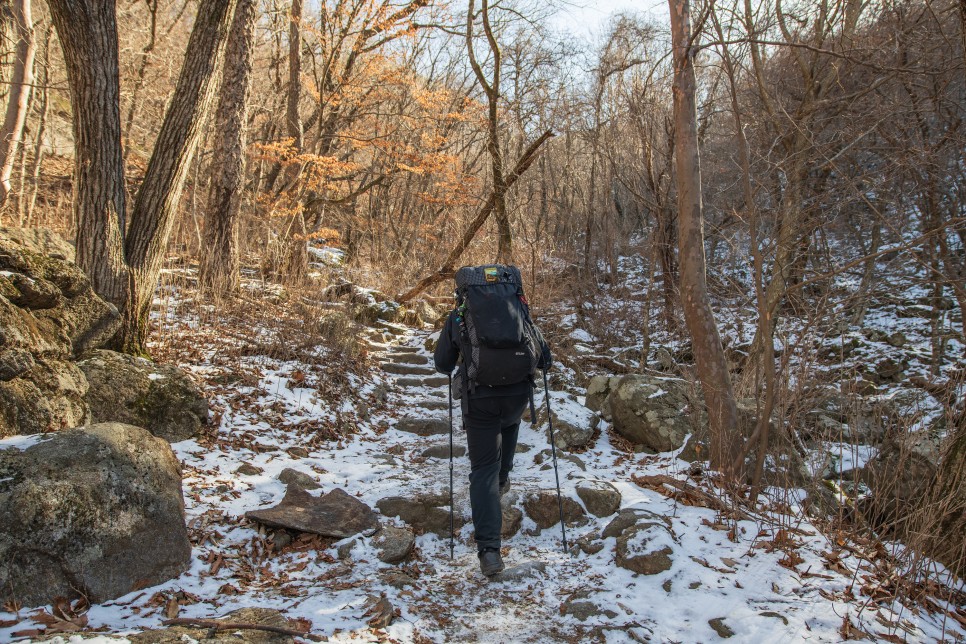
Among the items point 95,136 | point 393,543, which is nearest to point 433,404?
point 393,543

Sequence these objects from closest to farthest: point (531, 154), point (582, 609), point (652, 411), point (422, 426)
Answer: point (582, 609) < point (652, 411) < point (422, 426) < point (531, 154)

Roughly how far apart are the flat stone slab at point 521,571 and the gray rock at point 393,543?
0.60 meters

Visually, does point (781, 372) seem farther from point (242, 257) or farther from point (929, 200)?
point (242, 257)

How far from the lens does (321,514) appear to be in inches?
149

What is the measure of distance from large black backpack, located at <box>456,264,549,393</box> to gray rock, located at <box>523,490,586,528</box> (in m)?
1.24

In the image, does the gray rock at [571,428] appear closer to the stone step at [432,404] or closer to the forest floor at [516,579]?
the forest floor at [516,579]

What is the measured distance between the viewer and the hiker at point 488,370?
11.1ft

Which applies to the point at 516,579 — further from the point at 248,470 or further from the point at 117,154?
the point at 117,154

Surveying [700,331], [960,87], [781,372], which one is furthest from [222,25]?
[960,87]


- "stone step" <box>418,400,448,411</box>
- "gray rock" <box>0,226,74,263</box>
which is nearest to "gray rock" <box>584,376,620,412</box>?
"stone step" <box>418,400,448,411</box>

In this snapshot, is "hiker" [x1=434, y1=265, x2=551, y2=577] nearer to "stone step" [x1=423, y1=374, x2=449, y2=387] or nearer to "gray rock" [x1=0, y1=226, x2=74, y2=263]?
"gray rock" [x1=0, y1=226, x2=74, y2=263]

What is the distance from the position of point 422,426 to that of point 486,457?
3.33 meters

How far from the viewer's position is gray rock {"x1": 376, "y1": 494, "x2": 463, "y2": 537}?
401 cm

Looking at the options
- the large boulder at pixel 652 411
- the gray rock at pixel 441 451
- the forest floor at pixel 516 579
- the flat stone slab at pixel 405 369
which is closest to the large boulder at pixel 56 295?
the forest floor at pixel 516 579
